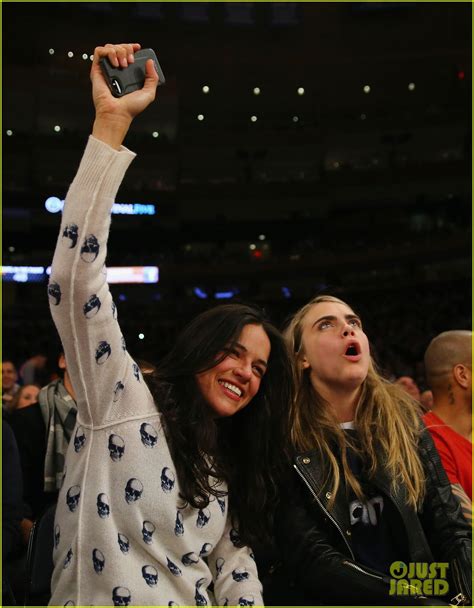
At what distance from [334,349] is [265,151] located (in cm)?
2302

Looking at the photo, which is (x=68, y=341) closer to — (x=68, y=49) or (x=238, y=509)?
(x=238, y=509)

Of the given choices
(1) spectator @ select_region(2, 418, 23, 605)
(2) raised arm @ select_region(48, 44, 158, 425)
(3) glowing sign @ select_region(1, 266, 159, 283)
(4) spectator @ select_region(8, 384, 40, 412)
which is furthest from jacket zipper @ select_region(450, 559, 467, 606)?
(3) glowing sign @ select_region(1, 266, 159, 283)

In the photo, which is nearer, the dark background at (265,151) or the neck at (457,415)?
the neck at (457,415)

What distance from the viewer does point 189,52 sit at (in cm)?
2239

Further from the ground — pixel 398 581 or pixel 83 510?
pixel 83 510

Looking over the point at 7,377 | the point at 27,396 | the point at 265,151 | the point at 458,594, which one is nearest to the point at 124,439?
the point at 458,594

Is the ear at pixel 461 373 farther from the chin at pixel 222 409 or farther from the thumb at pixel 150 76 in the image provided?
the thumb at pixel 150 76

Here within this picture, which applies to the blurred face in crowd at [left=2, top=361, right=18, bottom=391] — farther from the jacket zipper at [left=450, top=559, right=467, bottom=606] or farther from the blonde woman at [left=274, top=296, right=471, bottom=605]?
the jacket zipper at [left=450, top=559, right=467, bottom=606]

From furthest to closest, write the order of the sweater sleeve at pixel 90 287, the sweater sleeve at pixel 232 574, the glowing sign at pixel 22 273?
the glowing sign at pixel 22 273 → the sweater sleeve at pixel 232 574 → the sweater sleeve at pixel 90 287

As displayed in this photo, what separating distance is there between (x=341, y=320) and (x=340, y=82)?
22.7 meters

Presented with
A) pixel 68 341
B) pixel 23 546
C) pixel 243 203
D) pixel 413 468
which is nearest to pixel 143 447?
pixel 68 341

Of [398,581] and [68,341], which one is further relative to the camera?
[398,581]

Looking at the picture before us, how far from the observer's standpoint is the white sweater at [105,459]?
5.59ft

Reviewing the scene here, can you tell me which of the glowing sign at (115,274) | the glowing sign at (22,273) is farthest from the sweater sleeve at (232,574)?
the glowing sign at (22,273)
